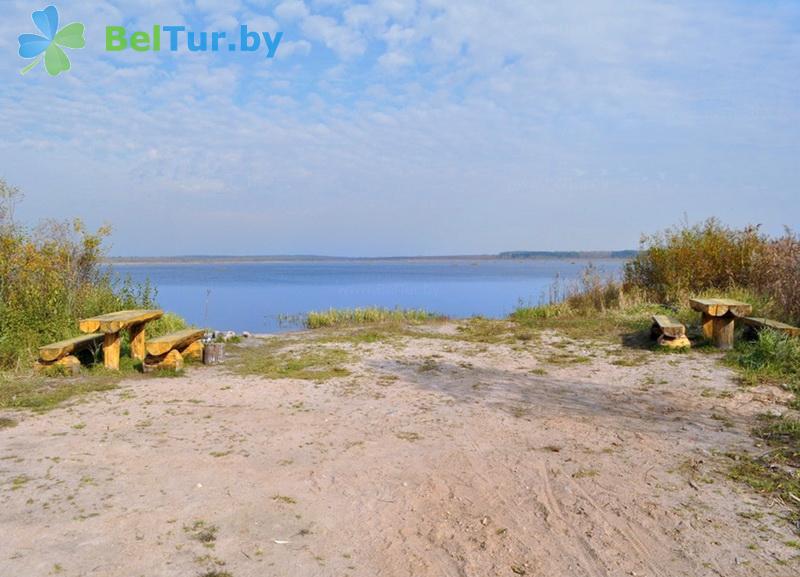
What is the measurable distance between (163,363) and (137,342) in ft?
3.28

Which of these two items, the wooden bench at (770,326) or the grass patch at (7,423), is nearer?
the grass patch at (7,423)

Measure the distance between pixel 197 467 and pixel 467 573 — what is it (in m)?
2.19

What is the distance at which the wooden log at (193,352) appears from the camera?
8.84 meters

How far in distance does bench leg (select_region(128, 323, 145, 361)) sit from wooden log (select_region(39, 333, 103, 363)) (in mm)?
473

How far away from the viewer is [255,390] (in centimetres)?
687

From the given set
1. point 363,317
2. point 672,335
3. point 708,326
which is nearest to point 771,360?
point 672,335

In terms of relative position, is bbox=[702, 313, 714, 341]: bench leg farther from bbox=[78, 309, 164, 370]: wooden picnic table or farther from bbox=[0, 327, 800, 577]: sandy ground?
Answer: bbox=[78, 309, 164, 370]: wooden picnic table

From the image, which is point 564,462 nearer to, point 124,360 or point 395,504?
point 395,504

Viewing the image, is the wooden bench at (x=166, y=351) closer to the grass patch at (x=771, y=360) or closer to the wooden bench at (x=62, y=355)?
the wooden bench at (x=62, y=355)

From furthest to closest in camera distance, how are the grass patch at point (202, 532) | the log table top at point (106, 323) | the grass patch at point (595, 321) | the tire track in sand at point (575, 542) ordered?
the grass patch at point (595, 321) → the log table top at point (106, 323) → the grass patch at point (202, 532) → the tire track in sand at point (575, 542)

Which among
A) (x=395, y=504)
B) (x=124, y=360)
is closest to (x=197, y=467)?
(x=395, y=504)

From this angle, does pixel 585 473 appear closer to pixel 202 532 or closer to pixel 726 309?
pixel 202 532

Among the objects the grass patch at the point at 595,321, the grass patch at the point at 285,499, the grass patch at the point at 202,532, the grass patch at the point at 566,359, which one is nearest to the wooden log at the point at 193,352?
the grass patch at the point at 566,359

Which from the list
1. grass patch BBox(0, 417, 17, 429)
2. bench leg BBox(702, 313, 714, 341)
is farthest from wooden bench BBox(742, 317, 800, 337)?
grass patch BBox(0, 417, 17, 429)
